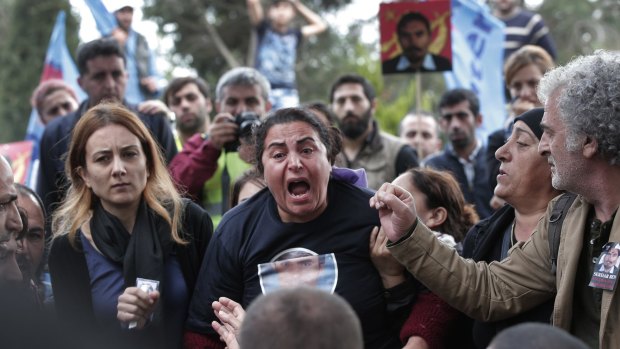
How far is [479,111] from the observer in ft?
27.5

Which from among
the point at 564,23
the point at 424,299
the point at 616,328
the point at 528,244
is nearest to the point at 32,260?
the point at 424,299

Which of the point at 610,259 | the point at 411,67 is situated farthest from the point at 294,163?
the point at 411,67

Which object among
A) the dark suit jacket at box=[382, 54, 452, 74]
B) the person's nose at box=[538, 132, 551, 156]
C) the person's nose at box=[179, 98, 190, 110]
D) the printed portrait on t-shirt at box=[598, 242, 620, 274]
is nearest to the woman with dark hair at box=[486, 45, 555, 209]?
the dark suit jacket at box=[382, 54, 452, 74]

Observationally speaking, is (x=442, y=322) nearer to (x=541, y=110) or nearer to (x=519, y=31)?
(x=541, y=110)

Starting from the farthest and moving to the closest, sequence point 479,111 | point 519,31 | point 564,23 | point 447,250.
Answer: point 564,23 → point 519,31 → point 479,111 → point 447,250

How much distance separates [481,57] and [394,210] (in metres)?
5.31

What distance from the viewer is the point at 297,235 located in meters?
4.14

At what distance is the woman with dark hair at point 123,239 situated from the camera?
4.37m

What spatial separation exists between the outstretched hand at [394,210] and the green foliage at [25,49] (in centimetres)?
2140

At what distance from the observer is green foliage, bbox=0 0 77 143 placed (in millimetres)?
24359

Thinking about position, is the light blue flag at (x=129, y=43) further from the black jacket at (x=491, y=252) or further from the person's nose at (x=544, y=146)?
the person's nose at (x=544, y=146)

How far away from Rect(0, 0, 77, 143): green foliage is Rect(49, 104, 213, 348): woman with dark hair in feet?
66.1

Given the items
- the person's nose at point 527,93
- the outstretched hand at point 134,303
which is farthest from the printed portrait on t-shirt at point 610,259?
the person's nose at point 527,93

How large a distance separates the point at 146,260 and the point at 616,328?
223 cm
